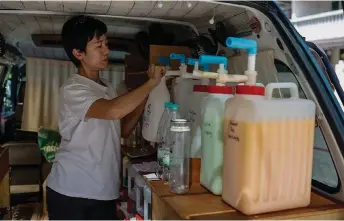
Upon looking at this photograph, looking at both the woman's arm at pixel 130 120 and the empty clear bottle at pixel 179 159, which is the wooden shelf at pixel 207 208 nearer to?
the empty clear bottle at pixel 179 159

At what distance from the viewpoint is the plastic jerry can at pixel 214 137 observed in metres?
1.31

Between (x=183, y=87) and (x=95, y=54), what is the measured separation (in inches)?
19.4

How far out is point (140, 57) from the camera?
285cm

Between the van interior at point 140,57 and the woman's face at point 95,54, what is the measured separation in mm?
175

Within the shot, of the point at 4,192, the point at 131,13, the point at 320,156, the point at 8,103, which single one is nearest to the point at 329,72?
the point at 320,156

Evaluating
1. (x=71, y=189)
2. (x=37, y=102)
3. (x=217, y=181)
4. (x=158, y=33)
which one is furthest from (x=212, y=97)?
(x=37, y=102)

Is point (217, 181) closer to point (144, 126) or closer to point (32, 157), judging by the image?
point (144, 126)

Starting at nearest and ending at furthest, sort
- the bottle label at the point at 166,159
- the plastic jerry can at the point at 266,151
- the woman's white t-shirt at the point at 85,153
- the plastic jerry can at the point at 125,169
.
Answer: the plastic jerry can at the point at 266,151, the bottle label at the point at 166,159, the woman's white t-shirt at the point at 85,153, the plastic jerry can at the point at 125,169

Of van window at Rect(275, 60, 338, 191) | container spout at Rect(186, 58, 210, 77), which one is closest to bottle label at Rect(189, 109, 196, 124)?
container spout at Rect(186, 58, 210, 77)

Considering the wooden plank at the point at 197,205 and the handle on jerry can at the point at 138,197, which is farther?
the handle on jerry can at the point at 138,197

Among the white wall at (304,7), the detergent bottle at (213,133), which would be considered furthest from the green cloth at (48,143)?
the white wall at (304,7)

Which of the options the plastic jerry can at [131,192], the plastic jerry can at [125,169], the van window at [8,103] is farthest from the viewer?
the van window at [8,103]

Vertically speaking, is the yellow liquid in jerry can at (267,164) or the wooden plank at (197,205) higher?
the yellow liquid in jerry can at (267,164)

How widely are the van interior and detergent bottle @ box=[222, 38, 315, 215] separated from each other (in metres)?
0.16
